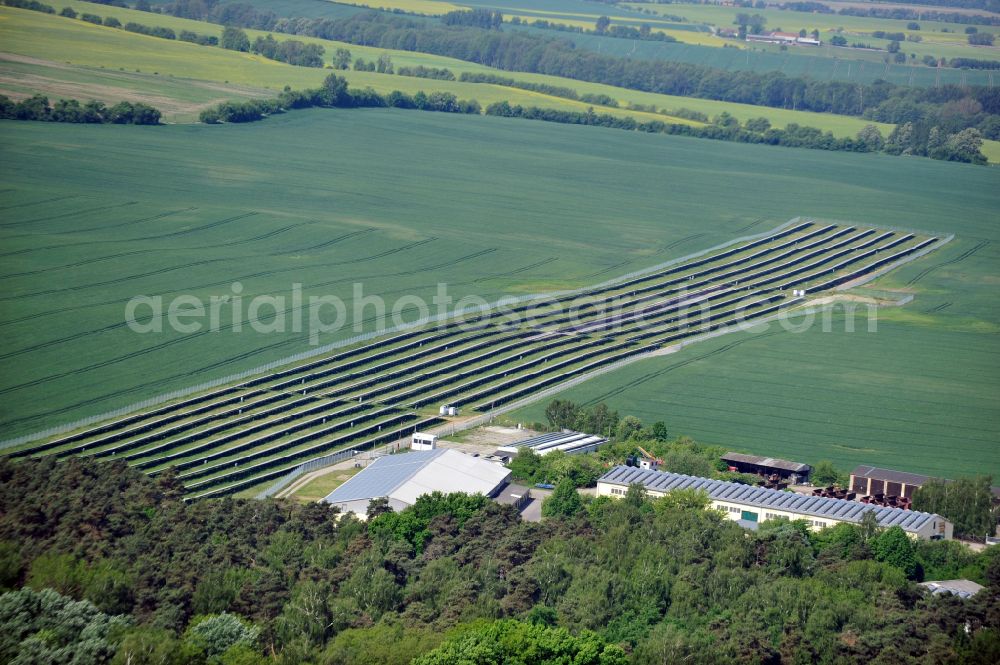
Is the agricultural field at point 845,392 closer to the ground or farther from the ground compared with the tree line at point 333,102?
closer to the ground

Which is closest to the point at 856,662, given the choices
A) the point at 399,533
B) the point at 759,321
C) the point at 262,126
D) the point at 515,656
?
the point at 515,656

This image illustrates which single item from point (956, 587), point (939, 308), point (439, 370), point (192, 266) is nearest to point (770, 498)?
point (956, 587)

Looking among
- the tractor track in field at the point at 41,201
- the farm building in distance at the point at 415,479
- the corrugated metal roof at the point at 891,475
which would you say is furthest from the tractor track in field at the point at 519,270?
the corrugated metal roof at the point at 891,475

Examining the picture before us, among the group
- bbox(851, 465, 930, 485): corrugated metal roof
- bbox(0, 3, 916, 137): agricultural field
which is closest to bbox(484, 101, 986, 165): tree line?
bbox(0, 3, 916, 137): agricultural field

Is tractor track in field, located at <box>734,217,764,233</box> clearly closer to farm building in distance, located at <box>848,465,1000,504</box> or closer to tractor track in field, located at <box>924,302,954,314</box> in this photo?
tractor track in field, located at <box>924,302,954,314</box>

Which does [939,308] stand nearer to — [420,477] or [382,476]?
[420,477]

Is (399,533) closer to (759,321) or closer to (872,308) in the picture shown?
(759,321)

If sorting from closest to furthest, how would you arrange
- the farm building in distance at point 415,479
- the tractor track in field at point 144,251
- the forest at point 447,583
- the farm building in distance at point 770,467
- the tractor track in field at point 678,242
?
the forest at point 447,583, the farm building in distance at point 415,479, the farm building in distance at point 770,467, the tractor track in field at point 144,251, the tractor track in field at point 678,242

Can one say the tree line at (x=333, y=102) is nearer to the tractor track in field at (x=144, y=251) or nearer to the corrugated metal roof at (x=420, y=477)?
the tractor track in field at (x=144, y=251)
